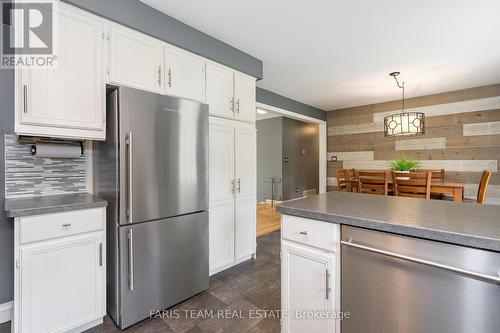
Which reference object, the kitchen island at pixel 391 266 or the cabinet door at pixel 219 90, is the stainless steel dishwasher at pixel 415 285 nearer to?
the kitchen island at pixel 391 266

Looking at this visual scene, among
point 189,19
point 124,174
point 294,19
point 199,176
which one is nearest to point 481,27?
point 294,19

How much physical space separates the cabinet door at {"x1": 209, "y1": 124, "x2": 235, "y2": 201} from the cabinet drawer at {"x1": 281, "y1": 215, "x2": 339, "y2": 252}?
121 centimetres

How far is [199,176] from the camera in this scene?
83.7 inches

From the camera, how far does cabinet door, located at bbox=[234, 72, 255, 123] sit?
2709 mm

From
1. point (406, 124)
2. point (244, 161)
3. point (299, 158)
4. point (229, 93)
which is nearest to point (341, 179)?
point (406, 124)

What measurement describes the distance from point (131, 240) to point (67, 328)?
26.0 inches

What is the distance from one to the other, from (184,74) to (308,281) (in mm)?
2025

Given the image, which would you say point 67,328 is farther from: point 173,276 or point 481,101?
point 481,101

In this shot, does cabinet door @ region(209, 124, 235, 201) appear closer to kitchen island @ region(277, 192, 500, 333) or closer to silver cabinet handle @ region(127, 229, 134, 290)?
silver cabinet handle @ region(127, 229, 134, 290)

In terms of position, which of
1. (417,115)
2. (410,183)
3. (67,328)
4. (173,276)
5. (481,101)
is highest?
(481,101)

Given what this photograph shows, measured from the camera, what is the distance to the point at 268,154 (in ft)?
22.5

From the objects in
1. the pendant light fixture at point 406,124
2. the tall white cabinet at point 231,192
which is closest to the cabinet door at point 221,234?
the tall white cabinet at point 231,192

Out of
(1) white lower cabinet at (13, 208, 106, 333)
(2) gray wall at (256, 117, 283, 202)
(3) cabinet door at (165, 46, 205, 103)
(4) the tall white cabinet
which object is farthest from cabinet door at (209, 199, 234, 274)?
(2) gray wall at (256, 117, 283, 202)

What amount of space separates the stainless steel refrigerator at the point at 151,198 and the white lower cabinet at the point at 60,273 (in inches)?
4.4
